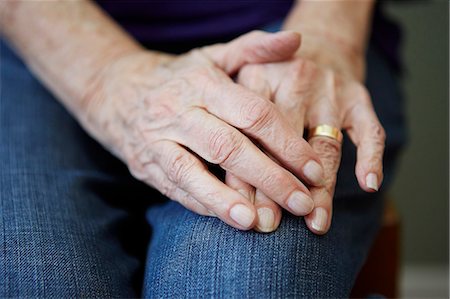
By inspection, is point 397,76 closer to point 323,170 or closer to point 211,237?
point 323,170

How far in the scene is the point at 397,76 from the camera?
1.02 meters

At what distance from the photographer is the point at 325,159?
24.8 inches

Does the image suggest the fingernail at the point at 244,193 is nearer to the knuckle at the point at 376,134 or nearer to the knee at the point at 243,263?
the knee at the point at 243,263

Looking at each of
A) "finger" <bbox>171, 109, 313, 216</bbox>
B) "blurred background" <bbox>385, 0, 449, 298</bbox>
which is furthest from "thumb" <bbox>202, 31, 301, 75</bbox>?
"blurred background" <bbox>385, 0, 449, 298</bbox>

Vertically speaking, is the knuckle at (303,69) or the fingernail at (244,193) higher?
the knuckle at (303,69)

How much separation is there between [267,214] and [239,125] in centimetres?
10

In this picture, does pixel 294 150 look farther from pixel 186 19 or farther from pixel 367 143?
pixel 186 19

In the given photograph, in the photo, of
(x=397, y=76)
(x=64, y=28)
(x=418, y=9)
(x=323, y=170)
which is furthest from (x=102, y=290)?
(x=418, y=9)

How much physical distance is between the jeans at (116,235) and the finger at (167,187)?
0.4 inches

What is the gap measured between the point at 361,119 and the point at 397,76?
373mm

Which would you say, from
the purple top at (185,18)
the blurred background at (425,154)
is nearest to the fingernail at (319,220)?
the purple top at (185,18)

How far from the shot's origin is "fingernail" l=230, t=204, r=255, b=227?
1.86ft

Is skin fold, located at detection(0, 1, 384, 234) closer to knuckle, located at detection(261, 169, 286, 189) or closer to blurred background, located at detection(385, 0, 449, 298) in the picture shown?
knuckle, located at detection(261, 169, 286, 189)

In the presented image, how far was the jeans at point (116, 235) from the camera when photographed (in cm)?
57
